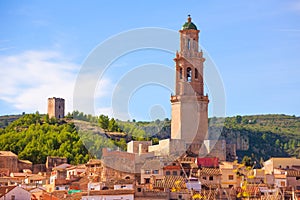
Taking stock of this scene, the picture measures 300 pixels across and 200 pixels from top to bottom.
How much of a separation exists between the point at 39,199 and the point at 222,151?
15442 millimetres

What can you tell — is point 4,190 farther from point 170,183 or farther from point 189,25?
point 189,25

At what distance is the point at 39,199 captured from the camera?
39.8 m

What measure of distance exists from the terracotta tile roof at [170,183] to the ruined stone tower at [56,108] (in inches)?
2369

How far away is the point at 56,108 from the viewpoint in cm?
10219

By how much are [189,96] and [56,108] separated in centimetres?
5111

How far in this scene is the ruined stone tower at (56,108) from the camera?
101 metres

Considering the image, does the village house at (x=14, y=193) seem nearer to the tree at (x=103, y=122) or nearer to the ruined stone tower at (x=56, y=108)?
the tree at (x=103, y=122)

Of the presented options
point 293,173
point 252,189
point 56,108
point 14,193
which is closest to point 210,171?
point 252,189

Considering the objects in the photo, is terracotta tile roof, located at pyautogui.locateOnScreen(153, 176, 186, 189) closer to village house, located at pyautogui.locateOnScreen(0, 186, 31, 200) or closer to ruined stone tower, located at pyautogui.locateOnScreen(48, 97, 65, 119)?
village house, located at pyautogui.locateOnScreen(0, 186, 31, 200)

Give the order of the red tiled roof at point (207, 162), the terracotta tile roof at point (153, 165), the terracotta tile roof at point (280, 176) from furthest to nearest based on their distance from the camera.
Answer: the terracotta tile roof at point (280, 176) < the red tiled roof at point (207, 162) < the terracotta tile roof at point (153, 165)

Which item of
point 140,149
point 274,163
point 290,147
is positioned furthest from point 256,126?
point 140,149

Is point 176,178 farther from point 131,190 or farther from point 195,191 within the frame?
point 131,190

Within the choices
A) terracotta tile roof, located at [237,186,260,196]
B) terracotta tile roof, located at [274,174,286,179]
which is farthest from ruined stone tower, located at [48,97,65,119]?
terracotta tile roof, located at [237,186,260,196]

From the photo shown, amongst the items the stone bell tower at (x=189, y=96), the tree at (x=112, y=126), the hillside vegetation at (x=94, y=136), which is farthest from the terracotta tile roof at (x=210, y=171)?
the tree at (x=112, y=126)
